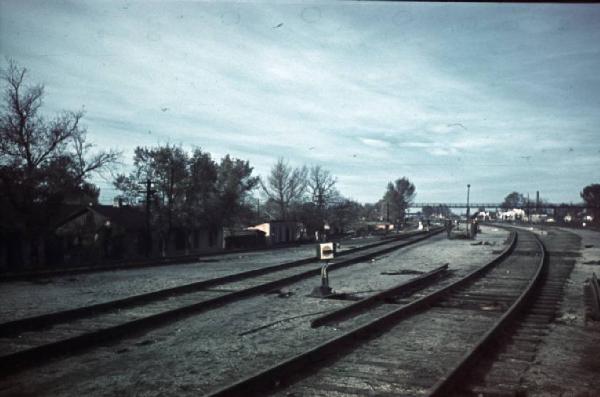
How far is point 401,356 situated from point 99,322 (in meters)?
6.54

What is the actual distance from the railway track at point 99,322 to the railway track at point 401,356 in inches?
148

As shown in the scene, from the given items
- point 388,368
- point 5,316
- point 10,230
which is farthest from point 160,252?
point 388,368

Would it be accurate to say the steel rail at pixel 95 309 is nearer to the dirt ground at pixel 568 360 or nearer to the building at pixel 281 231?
the dirt ground at pixel 568 360

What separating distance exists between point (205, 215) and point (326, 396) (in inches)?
1395

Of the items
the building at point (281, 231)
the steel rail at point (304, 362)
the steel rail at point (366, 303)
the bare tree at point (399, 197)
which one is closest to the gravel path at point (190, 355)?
the steel rail at point (366, 303)

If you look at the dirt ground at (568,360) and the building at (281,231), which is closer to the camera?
the dirt ground at (568,360)

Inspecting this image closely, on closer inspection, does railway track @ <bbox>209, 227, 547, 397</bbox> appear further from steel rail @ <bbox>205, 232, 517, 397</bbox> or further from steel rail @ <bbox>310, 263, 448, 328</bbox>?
steel rail @ <bbox>310, 263, 448, 328</bbox>

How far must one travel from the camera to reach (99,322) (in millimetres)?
9508

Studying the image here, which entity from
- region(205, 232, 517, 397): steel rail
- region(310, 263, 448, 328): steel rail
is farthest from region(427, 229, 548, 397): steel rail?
region(310, 263, 448, 328): steel rail

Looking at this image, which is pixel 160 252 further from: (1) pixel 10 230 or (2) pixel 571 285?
(2) pixel 571 285

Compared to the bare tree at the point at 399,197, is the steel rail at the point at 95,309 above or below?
below

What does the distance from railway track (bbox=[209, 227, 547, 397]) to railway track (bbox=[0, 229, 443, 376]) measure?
148 inches

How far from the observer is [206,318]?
994 centimetres

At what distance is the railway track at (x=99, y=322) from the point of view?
7035 mm
